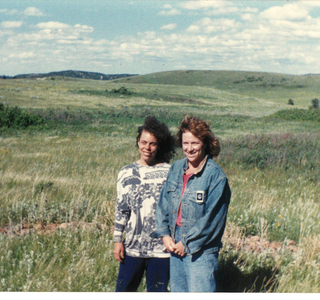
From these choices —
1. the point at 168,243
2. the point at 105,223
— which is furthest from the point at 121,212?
the point at 105,223

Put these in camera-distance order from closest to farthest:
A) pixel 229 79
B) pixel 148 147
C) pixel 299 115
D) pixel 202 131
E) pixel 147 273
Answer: pixel 202 131 → pixel 147 273 → pixel 148 147 → pixel 299 115 → pixel 229 79

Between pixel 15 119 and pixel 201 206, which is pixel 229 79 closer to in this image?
pixel 15 119

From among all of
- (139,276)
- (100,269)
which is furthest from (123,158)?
(139,276)

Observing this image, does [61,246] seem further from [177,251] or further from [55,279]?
[177,251]

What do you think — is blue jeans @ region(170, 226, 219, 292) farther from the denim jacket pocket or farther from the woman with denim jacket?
the denim jacket pocket

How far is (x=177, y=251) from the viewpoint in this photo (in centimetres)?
229

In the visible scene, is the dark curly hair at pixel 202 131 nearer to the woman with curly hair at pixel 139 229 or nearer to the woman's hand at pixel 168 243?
the woman with curly hair at pixel 139 229

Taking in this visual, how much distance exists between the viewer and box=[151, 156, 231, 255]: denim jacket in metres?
2.20

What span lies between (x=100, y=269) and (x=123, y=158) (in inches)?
256

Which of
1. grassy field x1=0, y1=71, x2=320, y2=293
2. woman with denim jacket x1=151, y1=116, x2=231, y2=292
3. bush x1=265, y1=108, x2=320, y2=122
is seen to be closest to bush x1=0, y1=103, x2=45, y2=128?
grassy field x1=0, y1=71, x2=320, y2=293

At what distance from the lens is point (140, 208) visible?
2.61 m

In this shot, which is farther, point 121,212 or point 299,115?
→ point 299,115

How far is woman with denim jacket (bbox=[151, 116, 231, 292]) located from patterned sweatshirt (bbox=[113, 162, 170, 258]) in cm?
17

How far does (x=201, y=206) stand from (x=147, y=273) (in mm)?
757
